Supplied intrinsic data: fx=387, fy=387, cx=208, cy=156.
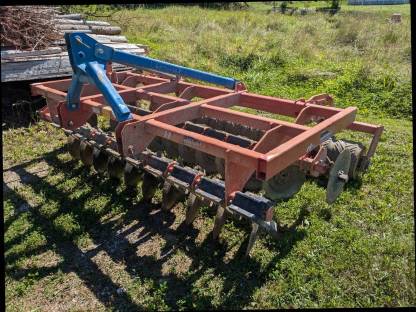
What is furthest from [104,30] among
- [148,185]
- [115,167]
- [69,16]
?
[148,185]

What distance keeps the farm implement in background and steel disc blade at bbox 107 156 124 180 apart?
1cm

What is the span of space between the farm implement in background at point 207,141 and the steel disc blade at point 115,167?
0.04ft

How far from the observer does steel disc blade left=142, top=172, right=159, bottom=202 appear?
393 centimetres

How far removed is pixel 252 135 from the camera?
13.8ft

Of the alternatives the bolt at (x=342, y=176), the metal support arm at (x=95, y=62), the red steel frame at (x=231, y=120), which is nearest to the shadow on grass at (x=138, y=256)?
the bolt at (x=342, y=176)

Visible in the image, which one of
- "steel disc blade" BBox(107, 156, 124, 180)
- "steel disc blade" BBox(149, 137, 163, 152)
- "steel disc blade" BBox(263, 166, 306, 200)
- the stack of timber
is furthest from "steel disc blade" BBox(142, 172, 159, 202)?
the stack of timber

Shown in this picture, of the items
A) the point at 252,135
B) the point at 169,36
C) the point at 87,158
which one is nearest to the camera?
the point at 252,135

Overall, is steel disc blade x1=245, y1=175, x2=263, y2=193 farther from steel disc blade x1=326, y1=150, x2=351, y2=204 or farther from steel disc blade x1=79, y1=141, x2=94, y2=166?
steel disc blade x1=79, y1=141, x2=94, y2=166

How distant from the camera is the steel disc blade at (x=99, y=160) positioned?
14.5ft

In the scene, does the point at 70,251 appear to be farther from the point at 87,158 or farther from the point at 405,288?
the point at 405,288

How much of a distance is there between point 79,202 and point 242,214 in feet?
7.64

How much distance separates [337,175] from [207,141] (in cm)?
126

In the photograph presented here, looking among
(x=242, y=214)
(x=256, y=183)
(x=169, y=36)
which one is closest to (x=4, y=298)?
(x=242, y=214)

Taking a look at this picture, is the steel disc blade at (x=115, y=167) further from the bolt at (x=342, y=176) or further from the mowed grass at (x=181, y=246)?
the bolt at (x=342, y=176)
